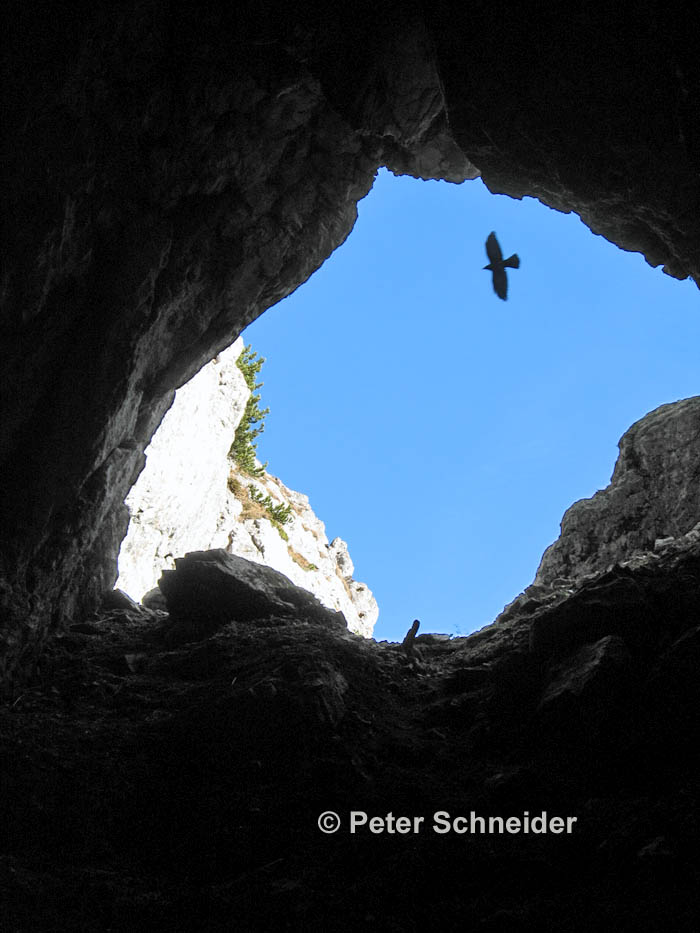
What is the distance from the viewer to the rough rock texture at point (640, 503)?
13.5 metres

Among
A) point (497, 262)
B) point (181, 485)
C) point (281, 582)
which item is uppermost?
point (181, 485)

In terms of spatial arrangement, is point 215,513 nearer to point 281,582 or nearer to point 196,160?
point 281,582

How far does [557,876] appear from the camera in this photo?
5.74 m

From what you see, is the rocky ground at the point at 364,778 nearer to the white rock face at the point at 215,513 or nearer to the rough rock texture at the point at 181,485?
the white rock face at the point at 215,513

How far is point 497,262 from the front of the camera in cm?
1151

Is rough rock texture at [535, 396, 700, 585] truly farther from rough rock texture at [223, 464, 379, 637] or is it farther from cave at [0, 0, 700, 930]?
rough rock texture at [223, 464, 379, 637]

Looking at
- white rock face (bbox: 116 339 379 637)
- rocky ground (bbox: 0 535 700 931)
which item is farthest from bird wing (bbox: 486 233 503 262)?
white rock face (bbox: 116 339 379 637)

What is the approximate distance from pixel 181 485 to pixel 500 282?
18016 millimetres

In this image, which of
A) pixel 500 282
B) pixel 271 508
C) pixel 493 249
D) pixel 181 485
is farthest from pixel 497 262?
pixel 271 508

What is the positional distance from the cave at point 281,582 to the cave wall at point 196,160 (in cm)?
5

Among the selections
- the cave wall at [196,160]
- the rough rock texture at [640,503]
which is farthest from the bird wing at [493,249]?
the rough rock texture at [640,503]

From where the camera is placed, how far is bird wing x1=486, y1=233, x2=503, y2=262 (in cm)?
1152

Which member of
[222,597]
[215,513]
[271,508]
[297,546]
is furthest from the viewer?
[271,508]

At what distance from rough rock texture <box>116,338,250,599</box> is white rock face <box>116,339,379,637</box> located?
40 millimetres
